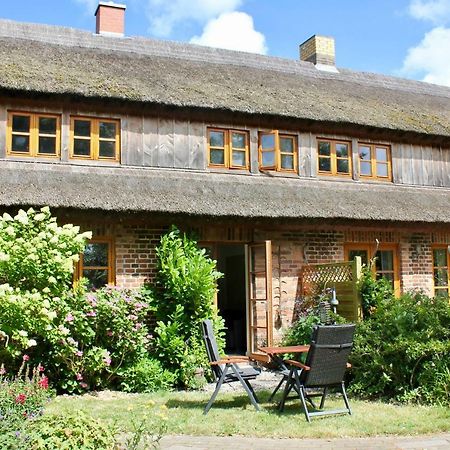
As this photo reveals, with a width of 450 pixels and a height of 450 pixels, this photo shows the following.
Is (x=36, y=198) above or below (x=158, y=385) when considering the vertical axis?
above

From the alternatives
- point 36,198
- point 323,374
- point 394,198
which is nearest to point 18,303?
point 36,198

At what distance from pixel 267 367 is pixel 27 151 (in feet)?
18.8

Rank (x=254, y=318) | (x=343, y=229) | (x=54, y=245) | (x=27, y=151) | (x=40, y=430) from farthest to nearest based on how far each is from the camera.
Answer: (x=343, y=229) → (x=254, y=318) → (x=27, y=151) → (x=54, y=245) → (x=40, y=430)

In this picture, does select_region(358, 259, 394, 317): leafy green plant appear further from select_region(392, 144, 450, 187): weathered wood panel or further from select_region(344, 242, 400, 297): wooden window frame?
select_region(392, 144, 450, 187): weathered wood panel

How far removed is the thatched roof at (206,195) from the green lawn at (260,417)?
3.15m

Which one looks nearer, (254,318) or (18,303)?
(18,303)

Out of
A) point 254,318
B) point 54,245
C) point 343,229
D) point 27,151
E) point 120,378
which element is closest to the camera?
point 54,245

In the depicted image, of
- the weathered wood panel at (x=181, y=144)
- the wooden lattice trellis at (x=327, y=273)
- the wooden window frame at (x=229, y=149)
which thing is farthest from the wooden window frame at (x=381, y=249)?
the weathered wood panel at (x=181, y=144)

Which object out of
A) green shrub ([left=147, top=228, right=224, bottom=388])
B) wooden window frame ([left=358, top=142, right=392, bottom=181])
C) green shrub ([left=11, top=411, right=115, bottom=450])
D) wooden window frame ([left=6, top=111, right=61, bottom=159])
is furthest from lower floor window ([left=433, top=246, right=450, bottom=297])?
green shrub ([left=11, top=411, right=115, bottom=450])

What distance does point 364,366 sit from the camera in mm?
8602

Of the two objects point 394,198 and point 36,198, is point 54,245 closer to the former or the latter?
point 36,198

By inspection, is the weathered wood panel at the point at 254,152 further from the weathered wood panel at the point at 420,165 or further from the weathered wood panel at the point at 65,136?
the weathered wood panel at the point at 65,136

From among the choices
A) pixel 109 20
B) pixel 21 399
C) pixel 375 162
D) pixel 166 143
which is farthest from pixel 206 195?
pixel 109 20

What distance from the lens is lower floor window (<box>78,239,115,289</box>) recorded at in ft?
33.7
